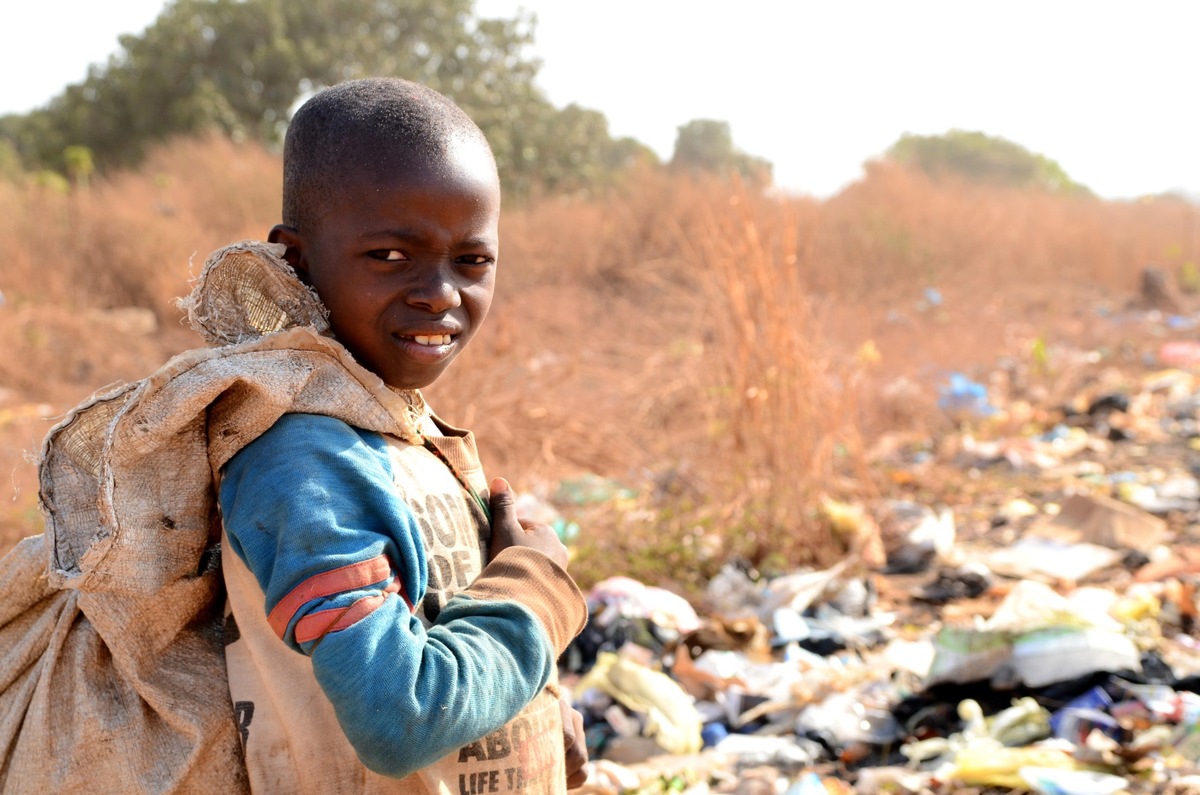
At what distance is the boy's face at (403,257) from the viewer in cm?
118

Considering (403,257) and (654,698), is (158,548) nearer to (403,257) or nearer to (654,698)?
(403,257)

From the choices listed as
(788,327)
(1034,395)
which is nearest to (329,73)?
(1034,395)

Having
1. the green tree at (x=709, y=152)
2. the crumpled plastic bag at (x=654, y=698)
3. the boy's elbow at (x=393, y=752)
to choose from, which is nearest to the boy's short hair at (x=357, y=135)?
the boy's elbow at (x=393, y=752)

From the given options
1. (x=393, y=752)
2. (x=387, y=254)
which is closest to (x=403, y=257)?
(x=387, y=254)

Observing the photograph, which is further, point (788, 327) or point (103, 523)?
point (788, 327)

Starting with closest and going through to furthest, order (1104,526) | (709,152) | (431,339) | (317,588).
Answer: (317,588)
(431,339)
(1104,526)
(709,152)

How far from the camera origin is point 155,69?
684 inches

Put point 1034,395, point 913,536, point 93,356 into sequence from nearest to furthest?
point 913,536, point 1034,395, point 93,356

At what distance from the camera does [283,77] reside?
17188 mm

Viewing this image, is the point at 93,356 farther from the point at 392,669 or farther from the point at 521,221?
the point at 392,669

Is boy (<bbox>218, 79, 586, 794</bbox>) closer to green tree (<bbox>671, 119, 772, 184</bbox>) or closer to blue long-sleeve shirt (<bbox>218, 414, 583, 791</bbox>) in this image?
blue long-sleeve shirt (<bbox>218, 414, 583, 791</bbox>)

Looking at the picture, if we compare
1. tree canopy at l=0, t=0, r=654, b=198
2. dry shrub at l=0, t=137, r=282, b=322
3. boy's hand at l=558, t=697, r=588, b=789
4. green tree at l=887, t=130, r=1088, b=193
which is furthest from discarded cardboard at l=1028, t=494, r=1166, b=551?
green tree at l=887, t=130, r=1088, b=193

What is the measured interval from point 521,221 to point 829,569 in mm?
9231

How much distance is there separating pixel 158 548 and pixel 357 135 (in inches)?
20.3
